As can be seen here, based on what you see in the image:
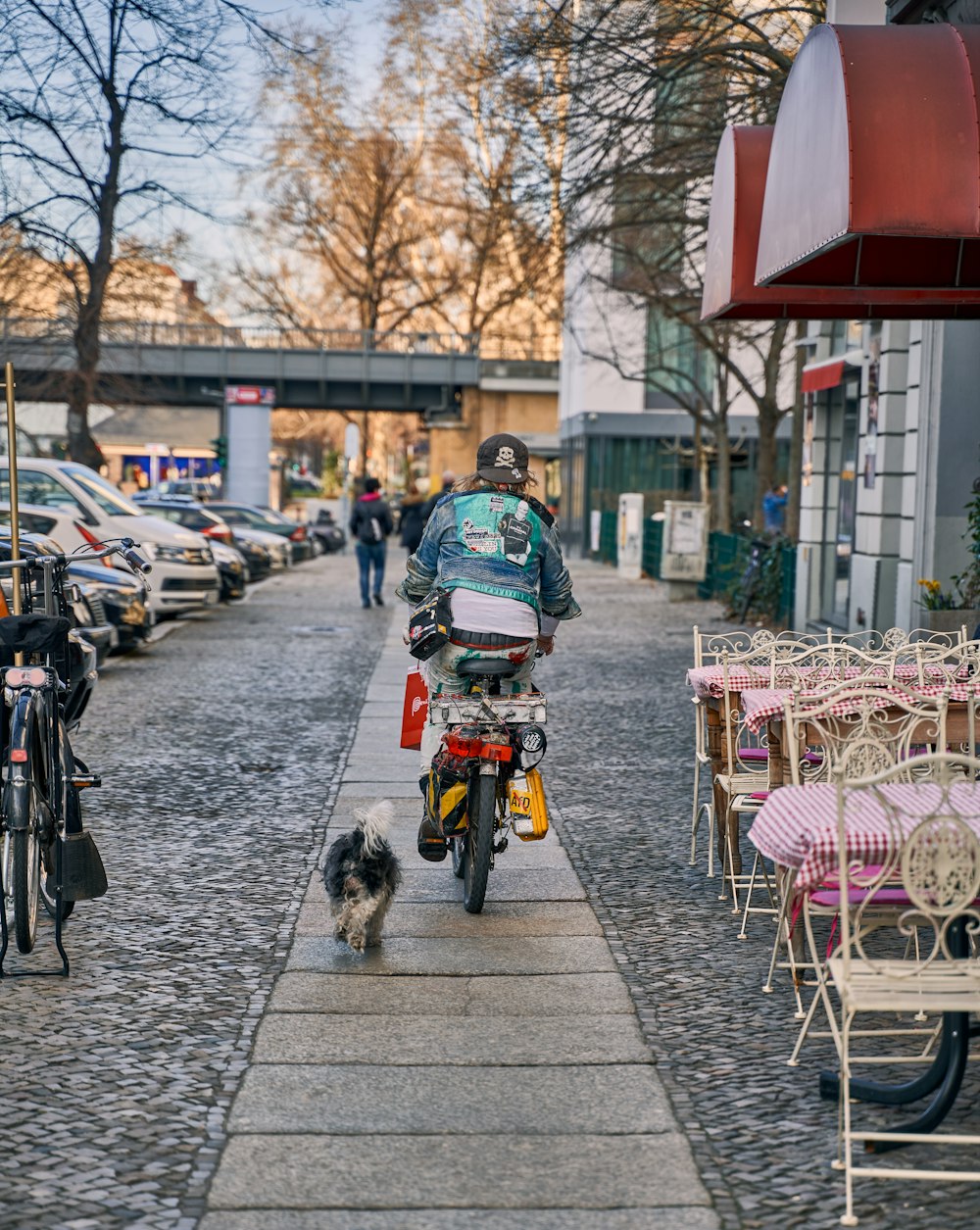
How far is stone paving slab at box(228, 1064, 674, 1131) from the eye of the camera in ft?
14.1

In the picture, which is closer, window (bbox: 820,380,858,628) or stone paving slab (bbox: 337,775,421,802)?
A: stone paving slab (bbox: 337,775,421,802)

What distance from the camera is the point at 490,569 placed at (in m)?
6.64

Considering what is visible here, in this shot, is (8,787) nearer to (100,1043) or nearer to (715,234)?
(100,1043)

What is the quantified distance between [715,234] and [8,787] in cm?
702

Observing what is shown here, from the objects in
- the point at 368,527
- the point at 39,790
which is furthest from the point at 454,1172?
the point at 368,527

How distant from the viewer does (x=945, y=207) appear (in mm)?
7309

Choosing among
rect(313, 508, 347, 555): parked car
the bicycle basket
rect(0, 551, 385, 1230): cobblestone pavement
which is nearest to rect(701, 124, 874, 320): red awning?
rect(0, 551, 385, 1230): cobblestone pavement

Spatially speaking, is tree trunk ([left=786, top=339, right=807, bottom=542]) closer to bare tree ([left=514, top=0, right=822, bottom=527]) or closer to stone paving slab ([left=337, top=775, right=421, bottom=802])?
bare tree ([left=514, top=0, right=822, bottom=527])

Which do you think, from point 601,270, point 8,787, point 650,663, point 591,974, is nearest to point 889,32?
point 591,974

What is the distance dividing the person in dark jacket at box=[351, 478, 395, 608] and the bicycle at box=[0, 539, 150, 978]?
1733 centimetres

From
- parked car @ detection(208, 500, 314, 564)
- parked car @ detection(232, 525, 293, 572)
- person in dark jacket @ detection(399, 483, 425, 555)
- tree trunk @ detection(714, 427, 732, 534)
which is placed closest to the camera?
person in dark jacket @ detection(399, 483, 425, 555)

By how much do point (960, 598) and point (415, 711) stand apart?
784cm

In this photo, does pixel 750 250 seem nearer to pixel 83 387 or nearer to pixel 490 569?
pixel 490 569

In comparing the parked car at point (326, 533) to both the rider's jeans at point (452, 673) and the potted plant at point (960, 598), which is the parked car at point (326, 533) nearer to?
the potted plant at point (960, 598)
